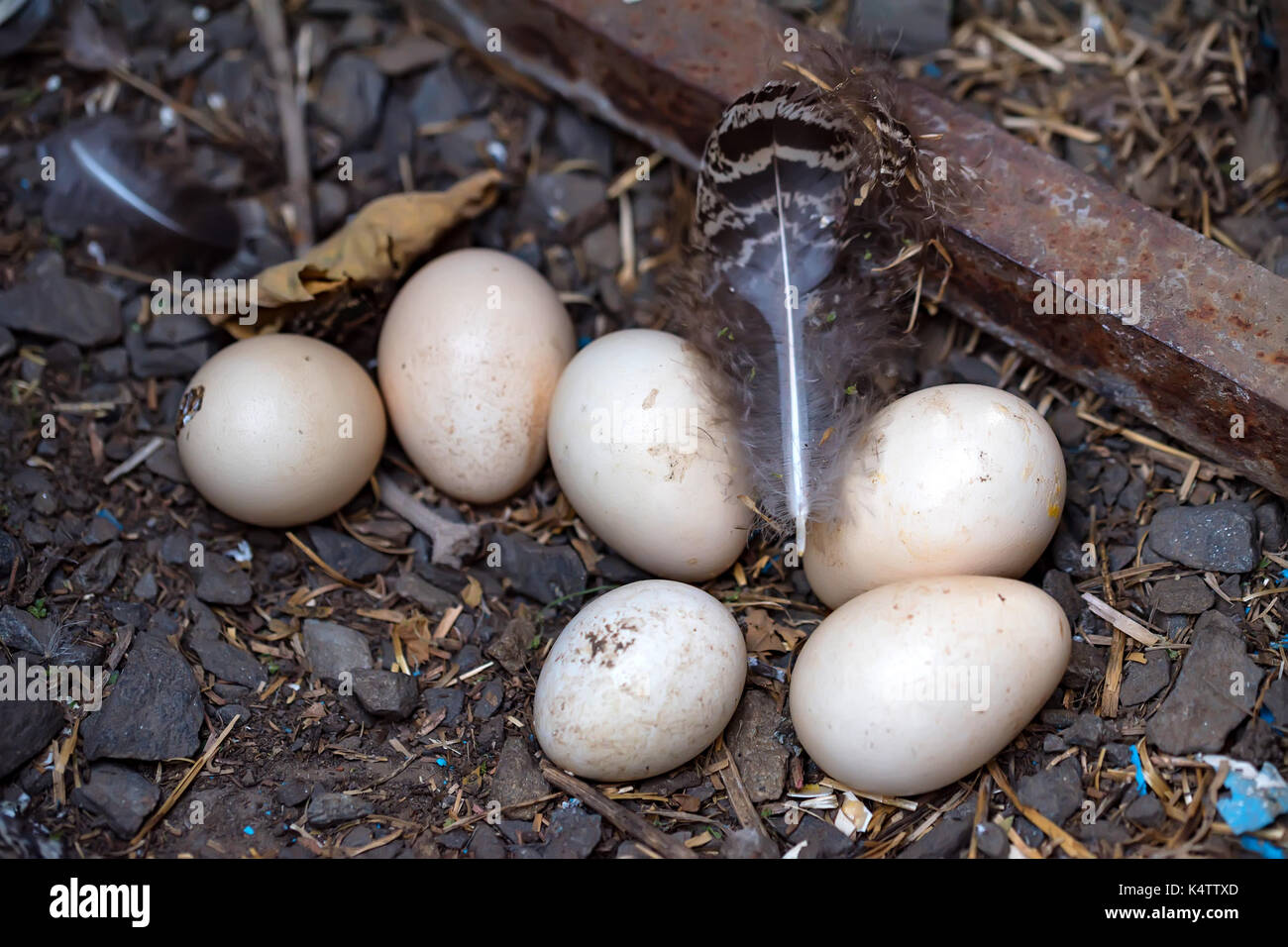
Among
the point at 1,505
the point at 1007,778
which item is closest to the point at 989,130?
the point at 1007,778

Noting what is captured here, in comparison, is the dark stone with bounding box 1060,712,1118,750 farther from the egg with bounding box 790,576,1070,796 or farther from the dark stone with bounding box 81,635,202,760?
the dark stone with bounding box 81,635,202,760

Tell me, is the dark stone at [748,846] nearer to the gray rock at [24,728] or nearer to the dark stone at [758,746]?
the dark stone at [758,746]

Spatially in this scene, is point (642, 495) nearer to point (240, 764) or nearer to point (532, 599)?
point (532, 599)

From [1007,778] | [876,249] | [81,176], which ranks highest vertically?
[876,249]

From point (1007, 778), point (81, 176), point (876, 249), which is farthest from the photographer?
point (81, 176)

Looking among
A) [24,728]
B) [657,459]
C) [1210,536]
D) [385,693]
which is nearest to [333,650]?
[385,693]

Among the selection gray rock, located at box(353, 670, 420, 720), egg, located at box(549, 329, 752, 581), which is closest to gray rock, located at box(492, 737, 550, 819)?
gray rock, located at box(353, 670, 420, 720)
